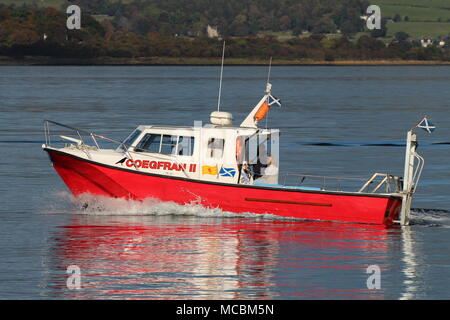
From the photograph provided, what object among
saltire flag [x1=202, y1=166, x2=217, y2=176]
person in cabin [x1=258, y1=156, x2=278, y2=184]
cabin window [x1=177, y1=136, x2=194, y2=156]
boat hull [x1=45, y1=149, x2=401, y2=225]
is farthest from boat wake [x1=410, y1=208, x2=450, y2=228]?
cabin window [x1=177, y1=136, x2=194, y2=156]

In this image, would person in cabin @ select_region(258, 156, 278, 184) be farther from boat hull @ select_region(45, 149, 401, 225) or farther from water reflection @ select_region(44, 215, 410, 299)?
water reflection @ select_region(44, 215, 410, 299)

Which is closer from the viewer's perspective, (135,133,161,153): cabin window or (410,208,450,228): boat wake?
(410,208,450,228): boat wake

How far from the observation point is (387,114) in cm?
7700

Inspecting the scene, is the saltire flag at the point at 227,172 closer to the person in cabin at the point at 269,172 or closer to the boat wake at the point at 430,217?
the person in cabin at the point at 269,172

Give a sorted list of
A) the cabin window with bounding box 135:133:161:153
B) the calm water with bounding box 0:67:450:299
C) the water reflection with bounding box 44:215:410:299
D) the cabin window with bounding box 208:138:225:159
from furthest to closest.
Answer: the cabin window with bounding box 135:133:161:153
the cabin window with bounding box 208:138:225:159
the calm water with bounding box 0:67:450:299
the water reflection with bounding box 44:215:410:299

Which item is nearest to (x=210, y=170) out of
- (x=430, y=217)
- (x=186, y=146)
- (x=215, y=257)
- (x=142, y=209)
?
(x=186, y=146)

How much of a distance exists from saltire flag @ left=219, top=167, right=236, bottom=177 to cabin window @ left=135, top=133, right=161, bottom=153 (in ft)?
6.62

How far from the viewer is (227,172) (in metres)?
30.6

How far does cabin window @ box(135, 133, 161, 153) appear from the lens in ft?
101

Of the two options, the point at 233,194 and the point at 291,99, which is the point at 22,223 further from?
the point at 291,99

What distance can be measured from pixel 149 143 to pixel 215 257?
6048mm

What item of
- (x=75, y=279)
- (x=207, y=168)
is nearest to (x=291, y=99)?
(x=207, y=168)

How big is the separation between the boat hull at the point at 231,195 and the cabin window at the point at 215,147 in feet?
3.18
